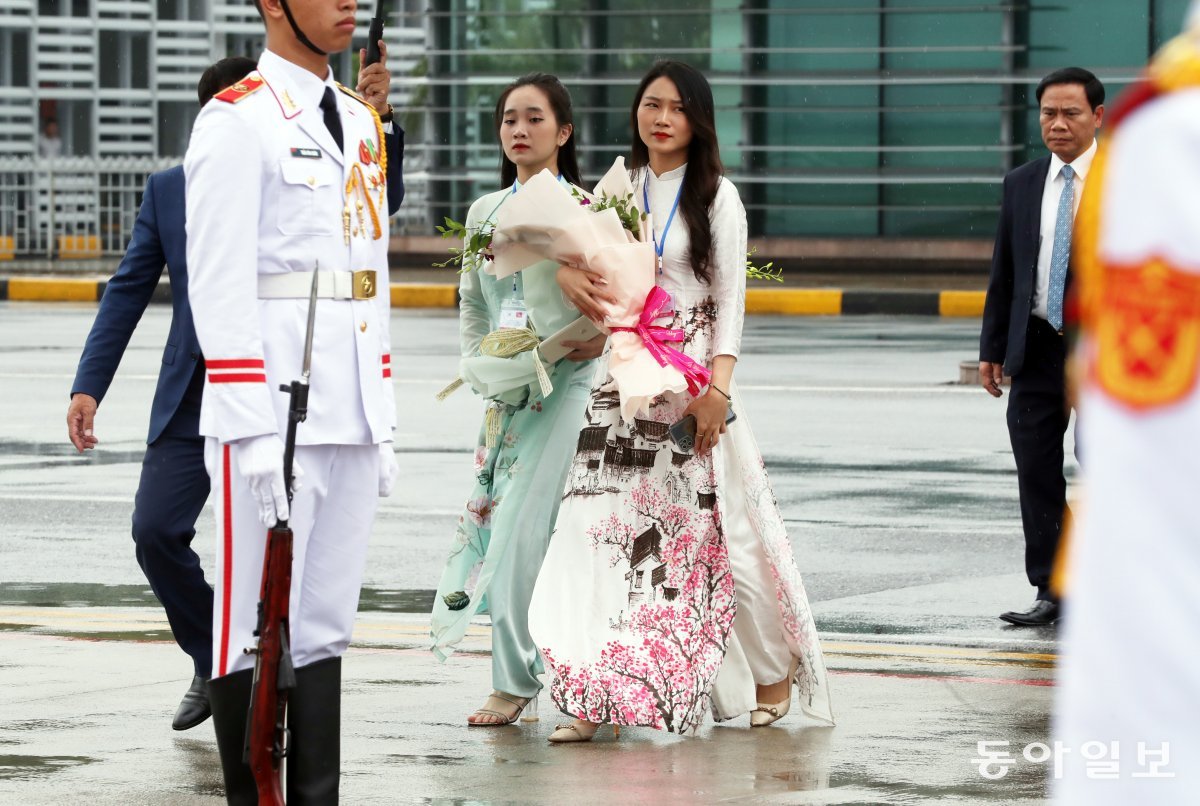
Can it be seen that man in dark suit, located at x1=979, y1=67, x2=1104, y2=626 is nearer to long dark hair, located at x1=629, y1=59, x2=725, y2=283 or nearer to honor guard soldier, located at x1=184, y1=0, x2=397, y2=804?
long dark hair, located at x1=629, y1=59, x2=725, y2=283

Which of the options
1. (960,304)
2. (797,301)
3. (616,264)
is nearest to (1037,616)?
(616,264)

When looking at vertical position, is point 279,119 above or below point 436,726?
above

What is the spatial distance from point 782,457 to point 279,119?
309 inches

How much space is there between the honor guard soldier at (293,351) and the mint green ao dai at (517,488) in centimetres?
176

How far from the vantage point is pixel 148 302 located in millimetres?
5684

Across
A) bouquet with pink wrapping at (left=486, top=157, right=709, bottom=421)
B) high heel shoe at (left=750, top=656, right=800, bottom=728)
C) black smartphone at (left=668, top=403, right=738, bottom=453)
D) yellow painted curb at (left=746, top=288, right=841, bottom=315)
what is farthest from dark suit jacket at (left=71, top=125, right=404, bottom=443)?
yellow painted curb at (left=746, top=288, right=841, bottom=315)

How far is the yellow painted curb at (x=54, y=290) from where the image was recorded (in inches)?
979

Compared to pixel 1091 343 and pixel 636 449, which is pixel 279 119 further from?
pixel 1091 343

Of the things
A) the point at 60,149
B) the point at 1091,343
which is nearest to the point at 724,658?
the point at 1091,343

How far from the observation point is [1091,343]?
156 centimetres

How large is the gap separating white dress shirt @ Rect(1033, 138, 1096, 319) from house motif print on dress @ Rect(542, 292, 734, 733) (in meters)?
2.04

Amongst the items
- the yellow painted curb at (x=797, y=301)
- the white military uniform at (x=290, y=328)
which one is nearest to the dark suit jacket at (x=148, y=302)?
the white military uniform at (x=290, y=328)

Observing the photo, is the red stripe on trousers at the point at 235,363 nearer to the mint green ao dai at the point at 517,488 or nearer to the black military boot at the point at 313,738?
the black military boot at the point at 313,738

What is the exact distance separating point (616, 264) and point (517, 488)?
74cm
